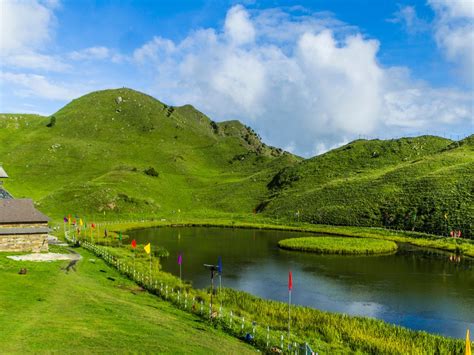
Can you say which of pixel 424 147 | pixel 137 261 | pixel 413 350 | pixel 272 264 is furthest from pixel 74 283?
pixel 424 147

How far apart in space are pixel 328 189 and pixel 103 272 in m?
110

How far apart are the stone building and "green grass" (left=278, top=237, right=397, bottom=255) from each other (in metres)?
46.2

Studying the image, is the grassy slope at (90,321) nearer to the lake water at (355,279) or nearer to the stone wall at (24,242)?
the stone wall at (24,242)

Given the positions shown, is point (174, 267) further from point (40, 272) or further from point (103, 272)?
point (40, 272)

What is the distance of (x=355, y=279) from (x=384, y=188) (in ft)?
266

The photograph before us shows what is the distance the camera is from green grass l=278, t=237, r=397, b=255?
7881cm

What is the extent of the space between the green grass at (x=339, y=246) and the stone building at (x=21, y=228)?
46.2 meters

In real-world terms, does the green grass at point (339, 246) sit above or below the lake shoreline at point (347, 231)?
below

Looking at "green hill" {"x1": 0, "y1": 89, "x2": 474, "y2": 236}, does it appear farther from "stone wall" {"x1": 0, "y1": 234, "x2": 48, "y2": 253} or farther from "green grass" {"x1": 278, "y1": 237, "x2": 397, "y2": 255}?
"stone wall" {"x1": 0, "y1": 234, "x2": 48, "y2": 253}

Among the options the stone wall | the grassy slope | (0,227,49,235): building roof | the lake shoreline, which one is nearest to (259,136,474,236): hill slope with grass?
the lake shoreline

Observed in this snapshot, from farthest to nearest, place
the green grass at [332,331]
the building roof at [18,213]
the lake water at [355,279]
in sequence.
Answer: the building roof at [18,213] < the lake water at [355,279] < the green grass at [332,331]

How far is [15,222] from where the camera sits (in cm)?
5641

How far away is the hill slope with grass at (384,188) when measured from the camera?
358 feet

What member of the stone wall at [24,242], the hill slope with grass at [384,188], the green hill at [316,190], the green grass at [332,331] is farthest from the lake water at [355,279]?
the green hill at [316,190]
